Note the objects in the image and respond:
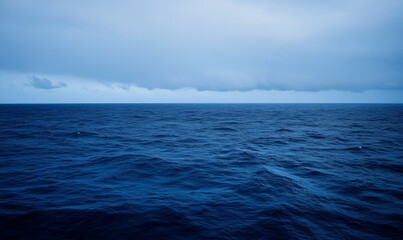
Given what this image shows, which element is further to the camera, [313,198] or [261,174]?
[261,174]

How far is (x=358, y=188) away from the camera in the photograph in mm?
12336

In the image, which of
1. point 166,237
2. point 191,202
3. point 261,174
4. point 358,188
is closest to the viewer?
point 166,237

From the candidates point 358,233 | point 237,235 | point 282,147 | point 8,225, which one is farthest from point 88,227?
point 282,147

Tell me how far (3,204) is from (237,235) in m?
10.4

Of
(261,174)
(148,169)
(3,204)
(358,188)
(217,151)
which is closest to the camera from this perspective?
(3,204)

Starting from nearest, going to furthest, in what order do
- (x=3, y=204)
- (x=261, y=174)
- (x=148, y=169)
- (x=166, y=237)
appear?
(x=166, y=237) < (x=3, y=204) < (x=261, y=174) < (x=148, y=169)

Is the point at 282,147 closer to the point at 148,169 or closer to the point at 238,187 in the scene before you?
the point at 238,187

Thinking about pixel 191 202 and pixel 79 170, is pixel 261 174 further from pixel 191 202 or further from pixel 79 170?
pixel 79 170

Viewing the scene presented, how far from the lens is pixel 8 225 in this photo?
8.08 m

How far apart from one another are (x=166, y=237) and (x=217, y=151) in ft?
48.0

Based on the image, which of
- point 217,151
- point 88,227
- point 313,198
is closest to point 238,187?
point 313,198

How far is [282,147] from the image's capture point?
79.0ft

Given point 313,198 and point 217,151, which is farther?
point 217,151

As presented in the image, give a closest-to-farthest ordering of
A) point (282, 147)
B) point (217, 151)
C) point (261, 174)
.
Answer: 1. point (261, 174)
2. point (217, 151)
3. point (282, 147)
